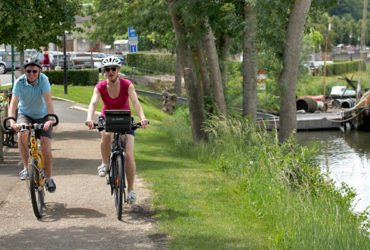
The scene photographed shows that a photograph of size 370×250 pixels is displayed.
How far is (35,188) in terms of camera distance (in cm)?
812

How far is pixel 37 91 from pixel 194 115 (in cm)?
922

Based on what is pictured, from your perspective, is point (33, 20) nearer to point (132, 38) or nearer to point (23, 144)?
point (23, 144)

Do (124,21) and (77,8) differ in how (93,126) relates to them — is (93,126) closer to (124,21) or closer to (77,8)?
(77,8)

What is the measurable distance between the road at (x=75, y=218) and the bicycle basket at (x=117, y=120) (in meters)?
1.10

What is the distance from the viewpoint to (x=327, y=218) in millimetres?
7738

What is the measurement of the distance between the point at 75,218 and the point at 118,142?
1051mm

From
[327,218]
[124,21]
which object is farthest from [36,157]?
[124,21]

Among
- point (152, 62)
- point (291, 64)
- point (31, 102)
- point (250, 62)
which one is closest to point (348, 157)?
point (250, 62)

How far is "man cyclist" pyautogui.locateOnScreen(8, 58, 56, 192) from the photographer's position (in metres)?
8.16

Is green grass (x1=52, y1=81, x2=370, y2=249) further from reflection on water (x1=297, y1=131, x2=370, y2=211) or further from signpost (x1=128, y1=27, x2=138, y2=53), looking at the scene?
signpost (x1=128, y1=27, x2=138, y2=53)

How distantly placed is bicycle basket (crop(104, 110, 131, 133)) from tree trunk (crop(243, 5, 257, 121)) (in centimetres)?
981

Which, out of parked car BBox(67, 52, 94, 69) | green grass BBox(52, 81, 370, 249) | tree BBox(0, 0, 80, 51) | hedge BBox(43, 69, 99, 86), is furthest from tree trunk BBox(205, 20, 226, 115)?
parked car BBox(67, 52, 94, 69)

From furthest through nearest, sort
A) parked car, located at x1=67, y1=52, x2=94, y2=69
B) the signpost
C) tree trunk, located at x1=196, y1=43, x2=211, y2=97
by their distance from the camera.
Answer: parked car, located at x1=67, y1=52, x2=94, y2=69, the signpost, tree trunk, located at x1=196, y1=43, x2=211, y2=97

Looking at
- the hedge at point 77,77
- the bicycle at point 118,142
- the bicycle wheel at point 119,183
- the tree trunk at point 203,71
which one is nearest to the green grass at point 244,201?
the bicycle wheel at point 119,183
